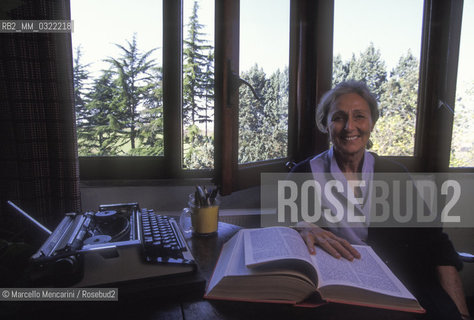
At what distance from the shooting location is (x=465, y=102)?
6.28 ft

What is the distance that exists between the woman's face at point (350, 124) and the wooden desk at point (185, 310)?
830mm

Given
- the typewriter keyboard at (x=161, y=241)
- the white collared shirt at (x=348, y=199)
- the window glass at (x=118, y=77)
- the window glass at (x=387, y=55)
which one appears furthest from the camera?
the window glass at (x=387, y=55)

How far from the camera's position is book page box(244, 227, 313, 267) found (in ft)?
1.93

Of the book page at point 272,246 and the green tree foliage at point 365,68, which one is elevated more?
the green tree foliage at point 365,68

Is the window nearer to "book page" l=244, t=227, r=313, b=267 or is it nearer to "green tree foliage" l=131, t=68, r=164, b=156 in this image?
"green tree foliage" l=131, t=68, r=164, b=156

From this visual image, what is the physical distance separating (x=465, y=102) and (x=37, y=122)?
248 centimetres

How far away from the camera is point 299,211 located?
1321 mm

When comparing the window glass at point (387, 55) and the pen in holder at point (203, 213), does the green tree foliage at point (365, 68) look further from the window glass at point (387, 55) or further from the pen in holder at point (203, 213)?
the pen in holder at point (203, 213)

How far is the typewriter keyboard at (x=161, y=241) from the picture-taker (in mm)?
632

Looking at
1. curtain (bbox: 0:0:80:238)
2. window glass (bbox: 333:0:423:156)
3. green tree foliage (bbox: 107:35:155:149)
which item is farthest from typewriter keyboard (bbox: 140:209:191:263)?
window glass (bbox: 333:0:423:156)

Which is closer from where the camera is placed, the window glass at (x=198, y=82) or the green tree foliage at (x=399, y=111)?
the window glass at (x=198, y=82)

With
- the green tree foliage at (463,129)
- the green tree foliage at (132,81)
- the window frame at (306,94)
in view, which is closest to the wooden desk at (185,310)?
the window frame at (306,94)

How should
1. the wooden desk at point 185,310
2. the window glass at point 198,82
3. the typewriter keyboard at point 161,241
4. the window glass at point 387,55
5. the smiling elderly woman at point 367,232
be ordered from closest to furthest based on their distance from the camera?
1. the wooden desk at point 185,310
2. the typewriter keyboard at point 161,241
3. the smiling elderly woman at point 367,232
4. the window glass at point 198,82
5. the window glass at point 387,55

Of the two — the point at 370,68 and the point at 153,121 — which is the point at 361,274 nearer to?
the point at 153,121
